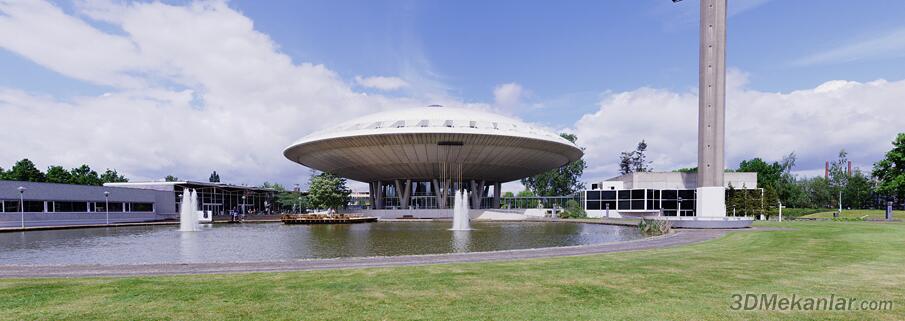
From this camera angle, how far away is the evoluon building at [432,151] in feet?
180

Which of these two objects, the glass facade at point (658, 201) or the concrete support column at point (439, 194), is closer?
the glass facade at point (658, 201)

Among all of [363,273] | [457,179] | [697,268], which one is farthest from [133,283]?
[457,179]

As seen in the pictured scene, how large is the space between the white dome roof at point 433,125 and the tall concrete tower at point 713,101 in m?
16.0

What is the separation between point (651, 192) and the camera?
65.9 metres

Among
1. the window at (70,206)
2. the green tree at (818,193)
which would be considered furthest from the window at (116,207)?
the green tree at (818,193)

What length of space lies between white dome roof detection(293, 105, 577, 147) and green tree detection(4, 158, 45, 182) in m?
50.1

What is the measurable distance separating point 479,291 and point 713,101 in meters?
48.3

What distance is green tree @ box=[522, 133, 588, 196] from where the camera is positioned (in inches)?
3974

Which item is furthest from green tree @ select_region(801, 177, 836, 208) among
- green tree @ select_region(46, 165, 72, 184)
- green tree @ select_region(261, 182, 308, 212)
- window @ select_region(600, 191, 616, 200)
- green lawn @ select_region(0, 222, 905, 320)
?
green tree @ select_region(46, 165, 72, 184)

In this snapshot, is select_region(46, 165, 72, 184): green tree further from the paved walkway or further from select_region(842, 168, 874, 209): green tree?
select_region(842, 168, 874, 209): green tree

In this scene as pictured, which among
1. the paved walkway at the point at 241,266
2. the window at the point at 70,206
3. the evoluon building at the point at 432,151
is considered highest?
the evoluon building at the point at 432,151

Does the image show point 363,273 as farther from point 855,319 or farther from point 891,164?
point 891,164

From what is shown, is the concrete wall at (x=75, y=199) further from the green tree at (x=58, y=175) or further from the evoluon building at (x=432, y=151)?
the green tree at (x=58, y=175)

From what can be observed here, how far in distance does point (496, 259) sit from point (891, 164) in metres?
63.9
